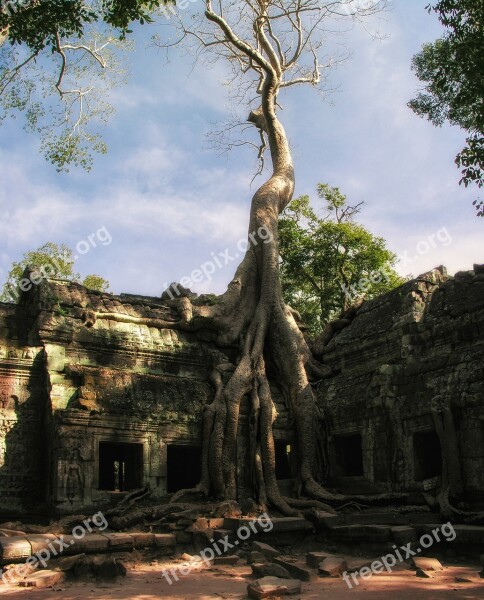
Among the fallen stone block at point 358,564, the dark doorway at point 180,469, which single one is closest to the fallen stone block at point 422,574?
the fallen stone block at point 358,564

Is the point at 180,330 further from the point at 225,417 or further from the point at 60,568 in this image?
the point at 60,568

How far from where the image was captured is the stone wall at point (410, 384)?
30.7ft

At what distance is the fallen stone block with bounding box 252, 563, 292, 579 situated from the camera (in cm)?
663

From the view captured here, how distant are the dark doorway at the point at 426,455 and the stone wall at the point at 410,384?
0.02 m

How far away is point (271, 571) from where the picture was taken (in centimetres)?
668

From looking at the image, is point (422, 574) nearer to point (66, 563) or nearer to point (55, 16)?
point (66, 563)

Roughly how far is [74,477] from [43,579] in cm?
346

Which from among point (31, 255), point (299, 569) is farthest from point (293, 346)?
point (31, 255)

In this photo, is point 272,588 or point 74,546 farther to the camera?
point 74,546

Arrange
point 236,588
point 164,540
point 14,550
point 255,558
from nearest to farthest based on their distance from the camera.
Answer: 1. point 236,588
2. point 14,550
3. point 255,558
4. point 164,540

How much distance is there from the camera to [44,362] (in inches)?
422

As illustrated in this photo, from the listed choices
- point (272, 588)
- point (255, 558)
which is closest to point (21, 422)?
point (255, 558)

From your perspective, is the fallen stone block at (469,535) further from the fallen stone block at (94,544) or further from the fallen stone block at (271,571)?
the fallen stone block at (94,544)

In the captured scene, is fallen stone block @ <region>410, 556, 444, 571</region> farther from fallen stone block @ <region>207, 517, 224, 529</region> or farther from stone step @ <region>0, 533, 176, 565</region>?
stone step @ <region>0, 533, 176, 565</region>
